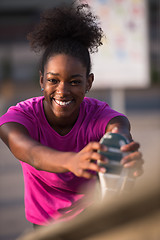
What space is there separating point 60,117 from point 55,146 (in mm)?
159

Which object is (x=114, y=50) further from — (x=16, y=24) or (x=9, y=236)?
(x=16, y=24)

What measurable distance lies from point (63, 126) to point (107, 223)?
151cm

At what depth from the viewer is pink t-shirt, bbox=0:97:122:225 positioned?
7.26 feet

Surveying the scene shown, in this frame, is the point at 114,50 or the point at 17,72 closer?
the point at 114,50

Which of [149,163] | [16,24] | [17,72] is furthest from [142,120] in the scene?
[16,24]

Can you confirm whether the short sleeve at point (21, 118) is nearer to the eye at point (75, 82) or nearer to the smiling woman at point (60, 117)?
the smiling woman at point (60, 117)

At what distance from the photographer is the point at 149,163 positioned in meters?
0.85

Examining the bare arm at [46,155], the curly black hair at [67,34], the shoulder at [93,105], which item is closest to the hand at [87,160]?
the bare arm at [46,155]

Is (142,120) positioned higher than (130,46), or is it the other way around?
(130,46)

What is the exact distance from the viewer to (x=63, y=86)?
81.4 inches

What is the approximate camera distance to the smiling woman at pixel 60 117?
2051 millimetres

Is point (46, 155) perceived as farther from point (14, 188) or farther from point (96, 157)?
point (14, 188)

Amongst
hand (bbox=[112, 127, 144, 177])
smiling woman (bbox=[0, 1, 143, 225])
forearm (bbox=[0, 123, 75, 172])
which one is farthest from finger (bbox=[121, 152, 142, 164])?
smiling woman (bbox=[0, 1, 143, 225])

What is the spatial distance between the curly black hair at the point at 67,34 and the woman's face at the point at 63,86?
0.23ft
